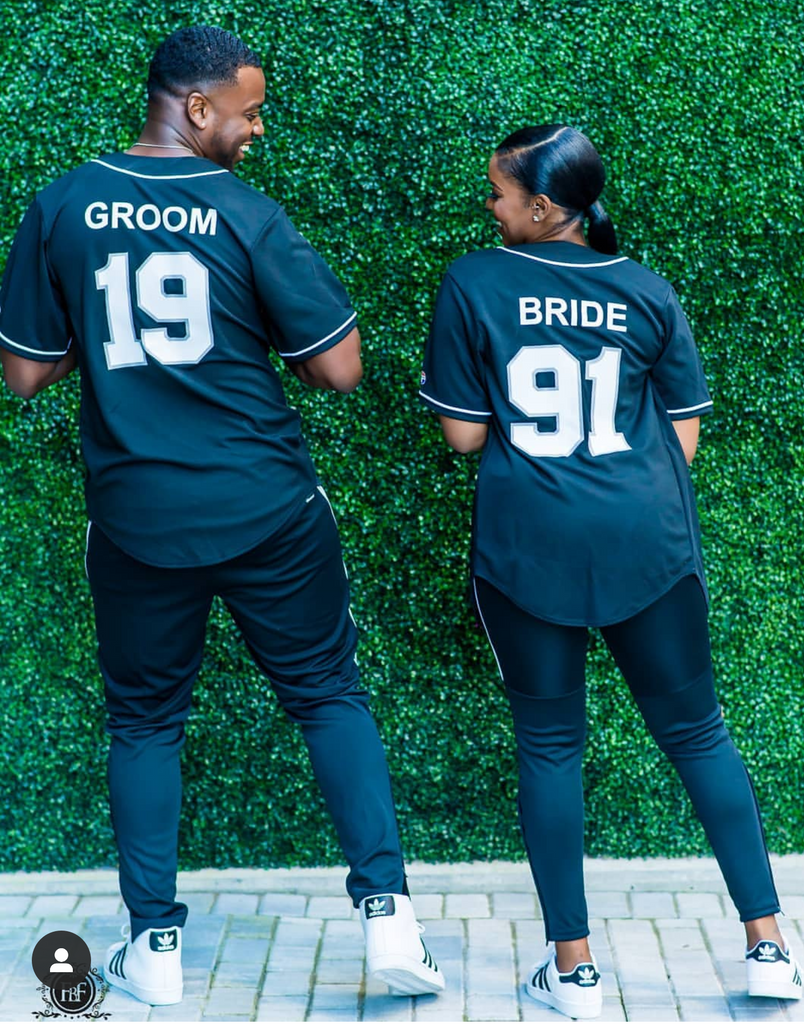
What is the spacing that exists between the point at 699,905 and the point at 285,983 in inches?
45.2

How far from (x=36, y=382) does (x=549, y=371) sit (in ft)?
3.69

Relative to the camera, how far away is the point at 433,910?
337 centimetres

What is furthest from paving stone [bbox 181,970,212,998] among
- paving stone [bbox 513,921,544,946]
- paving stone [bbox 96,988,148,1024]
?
paving stone [bbox 513,921,544,946]

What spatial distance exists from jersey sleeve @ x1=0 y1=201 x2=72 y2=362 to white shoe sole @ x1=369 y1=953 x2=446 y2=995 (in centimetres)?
147

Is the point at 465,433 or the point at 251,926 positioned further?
the point at 251,926

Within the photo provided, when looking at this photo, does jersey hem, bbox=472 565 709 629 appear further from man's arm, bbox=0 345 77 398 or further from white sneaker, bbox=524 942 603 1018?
man's arm, bbox=0 345 77 398

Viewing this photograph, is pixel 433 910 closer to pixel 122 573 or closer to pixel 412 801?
pixel 412 801

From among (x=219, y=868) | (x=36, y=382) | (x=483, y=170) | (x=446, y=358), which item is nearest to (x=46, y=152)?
(x=36, y=382)

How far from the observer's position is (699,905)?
3367 millimetres

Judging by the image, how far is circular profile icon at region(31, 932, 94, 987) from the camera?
2832 mm

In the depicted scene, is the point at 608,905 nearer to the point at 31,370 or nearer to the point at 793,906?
the point at 793,906

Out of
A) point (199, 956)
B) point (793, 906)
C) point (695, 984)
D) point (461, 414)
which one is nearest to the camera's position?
point (461, 414)

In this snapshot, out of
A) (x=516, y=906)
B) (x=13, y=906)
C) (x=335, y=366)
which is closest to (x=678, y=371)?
(x=335, y=366)

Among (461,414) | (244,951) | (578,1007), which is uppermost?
(461,414)
